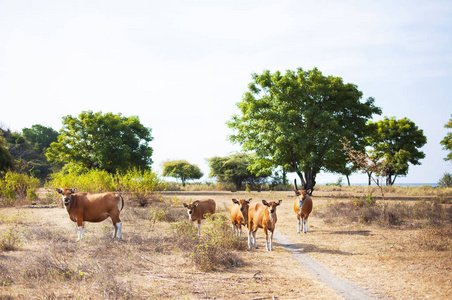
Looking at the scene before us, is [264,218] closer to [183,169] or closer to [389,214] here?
[389,214]

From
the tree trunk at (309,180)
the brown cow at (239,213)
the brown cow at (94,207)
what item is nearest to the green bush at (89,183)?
the brown cow at (94,207)

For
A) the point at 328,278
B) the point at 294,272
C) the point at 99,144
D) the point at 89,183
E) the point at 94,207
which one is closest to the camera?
the point at 328,278

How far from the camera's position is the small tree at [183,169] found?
61844 millimetres

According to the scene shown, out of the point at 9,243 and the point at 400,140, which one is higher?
the point at 400,140

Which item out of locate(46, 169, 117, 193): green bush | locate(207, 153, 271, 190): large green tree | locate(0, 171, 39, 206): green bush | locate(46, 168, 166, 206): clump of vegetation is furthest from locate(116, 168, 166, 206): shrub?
locate(207, 153, 271, 190): large green tree

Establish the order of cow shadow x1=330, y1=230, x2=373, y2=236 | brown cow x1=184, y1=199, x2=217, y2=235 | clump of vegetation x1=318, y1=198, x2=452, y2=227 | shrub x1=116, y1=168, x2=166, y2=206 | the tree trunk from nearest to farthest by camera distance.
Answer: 1. brown cow x1=184, y1=199, x2=217, y2=235
2. cow shadow x1=330, y1=230, x2=373, y2=236
3. clump of vegetation x1=318, y1=198, x2=452, y2=227
4. shrub x1=116, y1=168, x2=166, y2=206
5. the tree trunk

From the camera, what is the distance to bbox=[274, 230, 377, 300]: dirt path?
24.5 feet

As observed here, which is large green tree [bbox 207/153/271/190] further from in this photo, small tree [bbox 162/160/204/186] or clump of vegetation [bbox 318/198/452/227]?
clump of vegetation [bbox 318/198/452/227]

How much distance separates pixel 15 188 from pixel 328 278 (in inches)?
960

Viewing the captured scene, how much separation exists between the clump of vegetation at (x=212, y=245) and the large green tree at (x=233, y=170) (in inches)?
1538

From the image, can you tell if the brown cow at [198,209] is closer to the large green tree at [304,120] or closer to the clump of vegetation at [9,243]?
the clump of vegetation at [9,243]

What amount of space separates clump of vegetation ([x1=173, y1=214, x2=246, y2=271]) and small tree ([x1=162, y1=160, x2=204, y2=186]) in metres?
49.9

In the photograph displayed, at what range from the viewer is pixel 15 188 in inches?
999

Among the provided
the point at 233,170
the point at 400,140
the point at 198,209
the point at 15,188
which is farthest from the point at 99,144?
the point at 400,140
